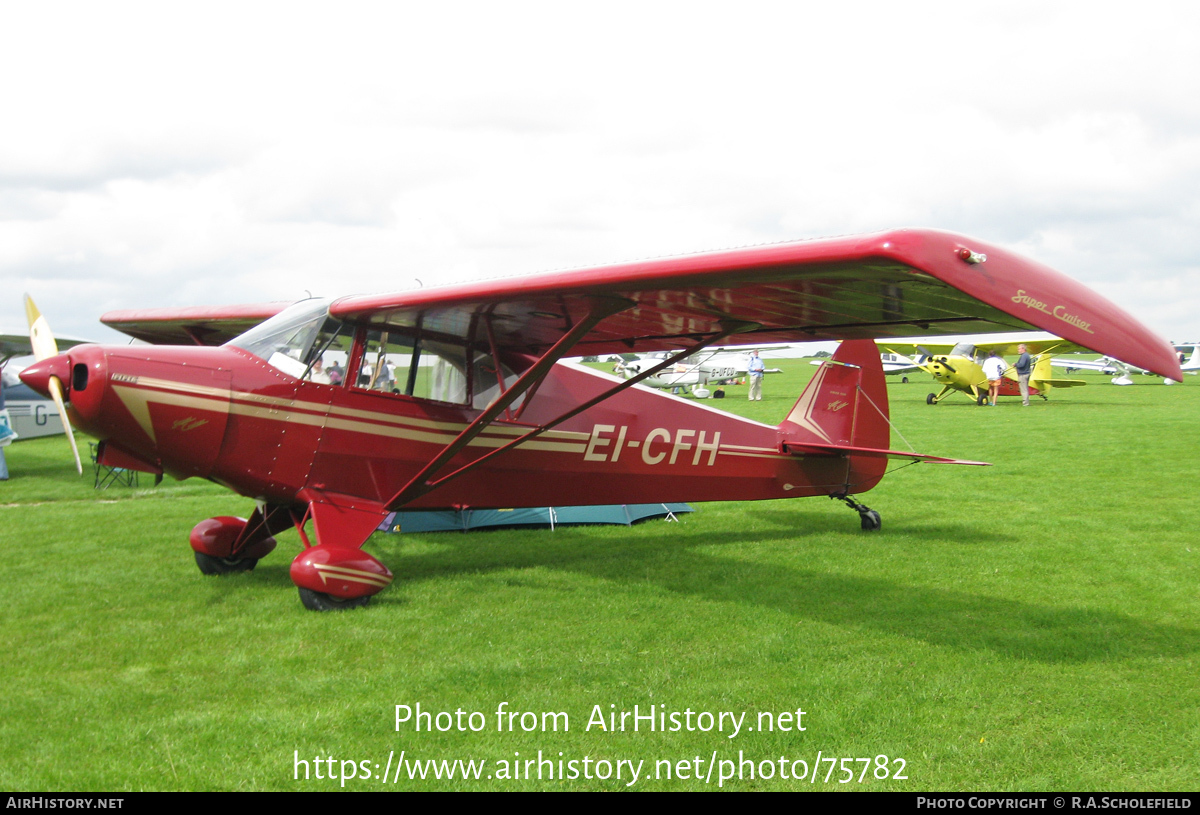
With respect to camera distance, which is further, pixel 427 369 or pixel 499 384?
pixel 499 384

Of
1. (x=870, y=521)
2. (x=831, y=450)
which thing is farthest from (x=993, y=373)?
(x=831, y=450)

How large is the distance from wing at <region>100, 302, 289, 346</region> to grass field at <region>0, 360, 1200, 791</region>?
2345 millimetres

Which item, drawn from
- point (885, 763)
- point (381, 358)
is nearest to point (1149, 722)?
point (885, 763)

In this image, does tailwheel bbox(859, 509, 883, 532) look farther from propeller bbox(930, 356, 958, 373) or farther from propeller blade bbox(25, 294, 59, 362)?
propeller bbox(930, 356, 958, 373)

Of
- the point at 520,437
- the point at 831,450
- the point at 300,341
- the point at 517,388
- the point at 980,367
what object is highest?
the point at 980,367

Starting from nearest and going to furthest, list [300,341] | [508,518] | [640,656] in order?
1. [640,656]
2. [300,341]
3. [508,518]

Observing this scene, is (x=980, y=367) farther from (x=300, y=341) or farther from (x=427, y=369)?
(x=300, y=341)

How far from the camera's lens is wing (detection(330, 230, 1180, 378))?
11.7ft

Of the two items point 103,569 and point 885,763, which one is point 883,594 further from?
point 103,569

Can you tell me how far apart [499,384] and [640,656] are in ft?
9.49

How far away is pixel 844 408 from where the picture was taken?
9.08 metres

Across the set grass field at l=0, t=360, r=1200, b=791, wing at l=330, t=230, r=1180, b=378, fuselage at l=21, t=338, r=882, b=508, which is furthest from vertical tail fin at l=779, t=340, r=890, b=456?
wing at l=330, t=230, r=1180, b=378

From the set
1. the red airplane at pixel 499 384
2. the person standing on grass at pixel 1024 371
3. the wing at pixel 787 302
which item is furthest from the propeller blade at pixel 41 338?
the person standing on grass at pixel 1024 371

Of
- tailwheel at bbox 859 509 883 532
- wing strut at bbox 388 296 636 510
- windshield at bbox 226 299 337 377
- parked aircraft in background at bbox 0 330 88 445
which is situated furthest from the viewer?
parked aircraft in background at bbox 0 330 88 445
